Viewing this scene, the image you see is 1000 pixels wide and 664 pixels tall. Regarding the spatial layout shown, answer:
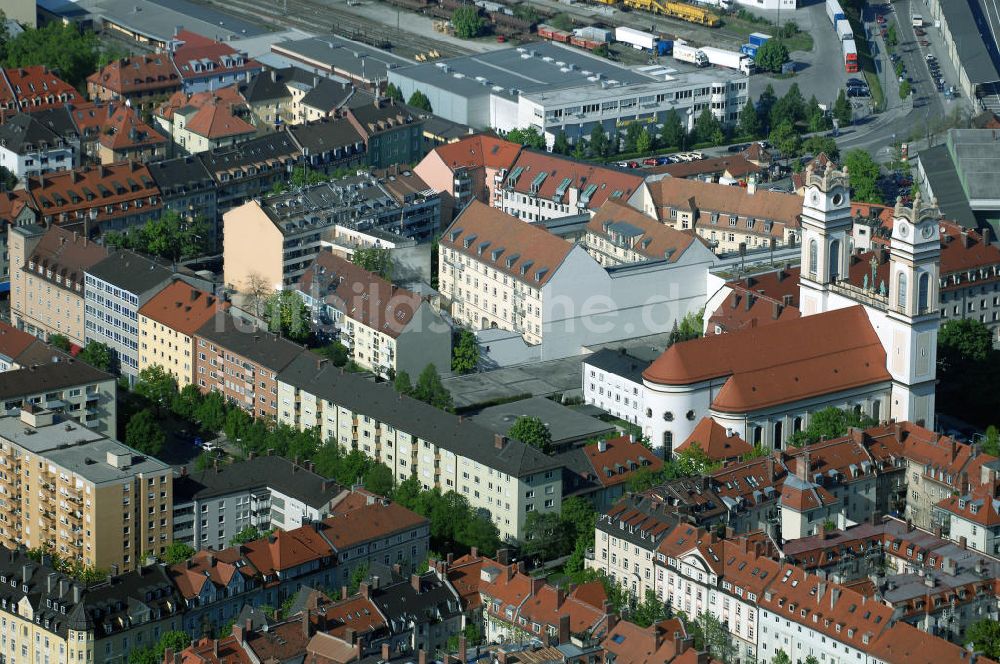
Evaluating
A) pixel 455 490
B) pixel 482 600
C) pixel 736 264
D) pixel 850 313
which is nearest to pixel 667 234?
pixel 736 264

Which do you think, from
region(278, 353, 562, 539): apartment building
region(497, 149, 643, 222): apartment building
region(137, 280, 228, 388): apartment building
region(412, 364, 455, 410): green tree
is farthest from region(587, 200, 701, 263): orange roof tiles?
region(137, 280, 228, 388): apartment building

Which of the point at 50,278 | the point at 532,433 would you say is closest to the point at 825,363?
the point at 532,433

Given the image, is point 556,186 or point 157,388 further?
point 556,186

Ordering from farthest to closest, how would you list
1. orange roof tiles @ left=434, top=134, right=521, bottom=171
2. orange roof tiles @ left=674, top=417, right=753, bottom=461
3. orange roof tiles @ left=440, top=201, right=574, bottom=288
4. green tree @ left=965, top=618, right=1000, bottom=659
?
orange roof tiles @ left=434, top=134, right=521, bottom=171 → orange roof tiles @ left=440, top=201, right=574, bottom=288 → orange roof tiles @ left=674, top=417, right=753, bottom=461 → green tree @ left=965, top=618, right=1000, bottom=659

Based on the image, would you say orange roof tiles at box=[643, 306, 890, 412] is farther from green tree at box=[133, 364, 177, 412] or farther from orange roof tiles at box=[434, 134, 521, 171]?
orange roof tiles at box=[434, 134, 521, 171]

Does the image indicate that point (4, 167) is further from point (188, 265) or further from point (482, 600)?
point (482, 600)

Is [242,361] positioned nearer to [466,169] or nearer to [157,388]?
[157,388]
